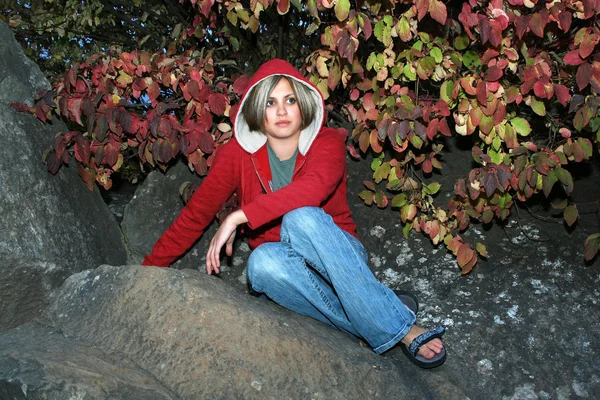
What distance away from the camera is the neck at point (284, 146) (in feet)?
9.01

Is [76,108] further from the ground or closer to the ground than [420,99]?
further from the ground

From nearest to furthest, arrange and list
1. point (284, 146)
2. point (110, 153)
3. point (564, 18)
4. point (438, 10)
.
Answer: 1. point (564, 18)
2. point (438, 10)
3. point (284, 146)
4. point (110, 153)

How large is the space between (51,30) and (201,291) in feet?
8.45

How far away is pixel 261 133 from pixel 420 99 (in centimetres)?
68

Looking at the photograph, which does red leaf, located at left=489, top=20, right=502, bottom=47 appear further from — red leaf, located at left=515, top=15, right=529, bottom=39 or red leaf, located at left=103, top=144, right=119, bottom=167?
red leaf, located at left=103, top=144, right=119, bottom=167

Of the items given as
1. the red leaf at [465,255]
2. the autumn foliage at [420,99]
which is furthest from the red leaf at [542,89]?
the red leaf at [465,255]

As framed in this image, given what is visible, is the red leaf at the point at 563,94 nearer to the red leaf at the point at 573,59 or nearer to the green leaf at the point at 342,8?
the red leaf at the point at 573,59

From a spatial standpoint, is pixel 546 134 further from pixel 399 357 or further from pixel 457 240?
pixel 399 357

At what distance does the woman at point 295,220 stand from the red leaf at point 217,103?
0.19 meters

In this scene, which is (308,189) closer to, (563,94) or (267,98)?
(267,98)

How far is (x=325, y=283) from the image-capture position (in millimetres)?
2518

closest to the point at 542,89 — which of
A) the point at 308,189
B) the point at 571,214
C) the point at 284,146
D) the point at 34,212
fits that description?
the point at 571,214

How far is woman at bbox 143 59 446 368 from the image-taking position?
2326 millimetres

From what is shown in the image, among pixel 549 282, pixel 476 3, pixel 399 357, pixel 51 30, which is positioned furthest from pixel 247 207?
pixel 51 30
